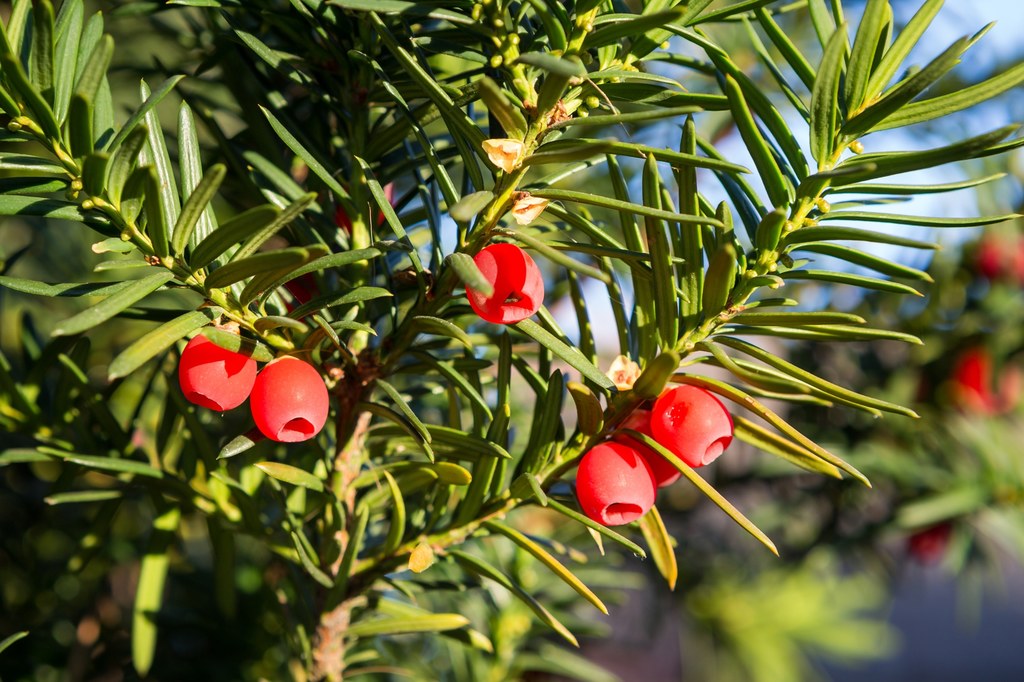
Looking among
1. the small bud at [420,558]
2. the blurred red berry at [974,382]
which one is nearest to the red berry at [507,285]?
the small bud at [420,558]

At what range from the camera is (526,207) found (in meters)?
0.33

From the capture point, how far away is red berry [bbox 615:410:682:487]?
1.18 ft

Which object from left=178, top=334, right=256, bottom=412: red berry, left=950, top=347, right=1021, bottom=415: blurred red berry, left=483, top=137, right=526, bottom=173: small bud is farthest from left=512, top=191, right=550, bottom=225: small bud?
left=950, top=347, right=1021, bottom=415: blurred red berry

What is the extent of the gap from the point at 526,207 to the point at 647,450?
123 mm

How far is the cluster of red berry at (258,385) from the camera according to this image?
30 cm

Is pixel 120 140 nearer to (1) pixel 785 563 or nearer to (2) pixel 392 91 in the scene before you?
(2) pixel 392 91

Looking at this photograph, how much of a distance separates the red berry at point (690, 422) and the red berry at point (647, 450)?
0.02 metres

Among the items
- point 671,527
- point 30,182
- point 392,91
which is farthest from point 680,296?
point 671,527

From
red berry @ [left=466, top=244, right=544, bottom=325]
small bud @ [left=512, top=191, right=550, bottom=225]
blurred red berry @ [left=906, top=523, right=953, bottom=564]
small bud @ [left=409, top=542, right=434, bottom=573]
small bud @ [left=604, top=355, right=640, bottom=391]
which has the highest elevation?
small bud @ [left=512, top=191, right=550, bottom=225]

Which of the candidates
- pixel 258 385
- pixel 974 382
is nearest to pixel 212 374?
pixel 258 385

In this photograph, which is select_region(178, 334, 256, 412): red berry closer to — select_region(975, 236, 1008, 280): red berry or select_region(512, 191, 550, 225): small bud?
select_region(512, 191, 550, 225): small bud

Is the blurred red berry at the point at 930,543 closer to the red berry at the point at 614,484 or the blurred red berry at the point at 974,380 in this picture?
Answer: the blurred red berry at the point at 974,380

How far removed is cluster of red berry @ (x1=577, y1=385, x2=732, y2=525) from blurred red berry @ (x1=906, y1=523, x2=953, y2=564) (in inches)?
29.9

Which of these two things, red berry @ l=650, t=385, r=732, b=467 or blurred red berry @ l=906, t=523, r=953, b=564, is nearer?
red berry @ l=650, t=385, r=732, b=467
